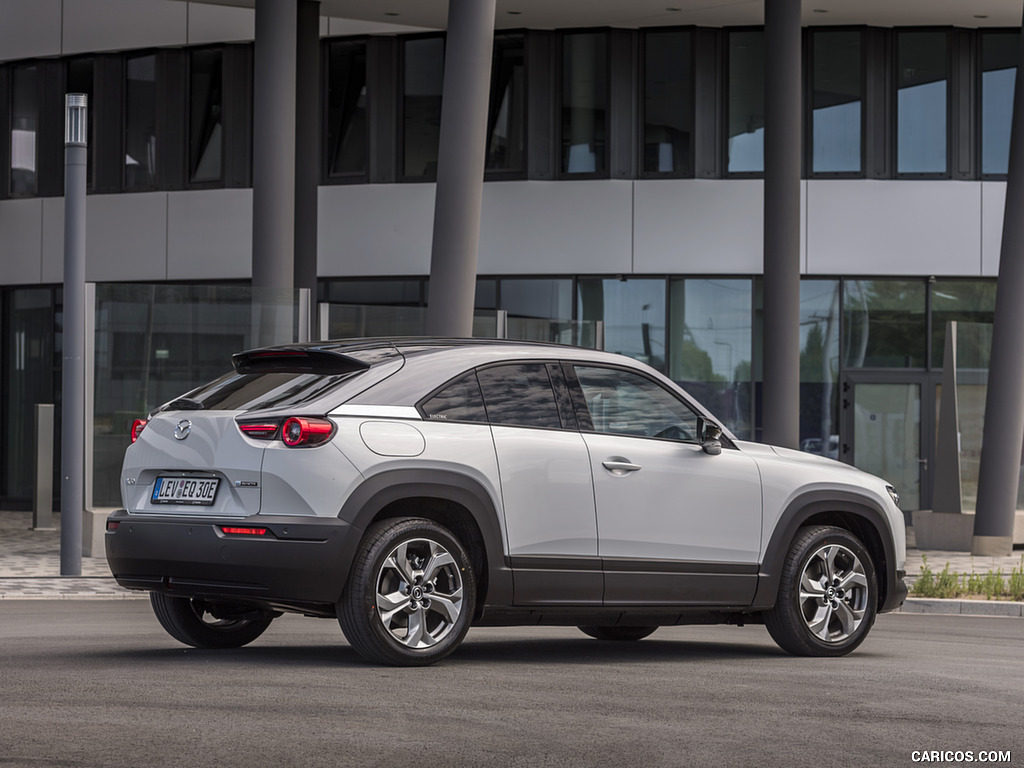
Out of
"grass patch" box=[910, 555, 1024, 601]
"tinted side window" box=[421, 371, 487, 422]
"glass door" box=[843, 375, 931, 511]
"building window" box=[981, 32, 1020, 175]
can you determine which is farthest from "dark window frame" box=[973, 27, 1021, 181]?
"tinted side window" box=[421, 371, 487, 422]

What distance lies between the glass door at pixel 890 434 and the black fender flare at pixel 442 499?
57.3 ft

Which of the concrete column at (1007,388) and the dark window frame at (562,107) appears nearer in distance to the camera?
the concrete column at (1007,388)

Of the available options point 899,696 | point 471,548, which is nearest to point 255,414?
point 471,548

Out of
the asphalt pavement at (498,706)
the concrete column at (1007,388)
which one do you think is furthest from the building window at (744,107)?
the asphalt pavement at (498,706)

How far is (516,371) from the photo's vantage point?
830cm

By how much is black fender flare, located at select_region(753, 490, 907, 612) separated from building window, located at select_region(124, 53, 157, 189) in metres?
18.7

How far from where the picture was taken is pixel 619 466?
326 inches

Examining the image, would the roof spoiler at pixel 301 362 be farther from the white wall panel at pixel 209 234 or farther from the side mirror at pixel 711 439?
the white wall panel at pixel 209 234

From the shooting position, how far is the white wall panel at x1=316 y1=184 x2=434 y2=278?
2464 centimetres

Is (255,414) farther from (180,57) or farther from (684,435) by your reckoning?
(180,57)

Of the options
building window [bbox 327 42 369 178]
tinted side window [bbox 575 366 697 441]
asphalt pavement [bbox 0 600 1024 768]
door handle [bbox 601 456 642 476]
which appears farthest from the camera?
building window [bbox 327 42 369 178]

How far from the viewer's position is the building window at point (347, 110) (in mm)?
25109

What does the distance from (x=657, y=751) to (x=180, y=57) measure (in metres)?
22.0

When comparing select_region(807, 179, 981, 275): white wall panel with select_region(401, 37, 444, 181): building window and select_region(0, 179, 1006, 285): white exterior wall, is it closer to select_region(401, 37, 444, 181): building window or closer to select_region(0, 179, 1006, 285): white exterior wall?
select_region(0, 179, 1006, 285): white exterior wall
